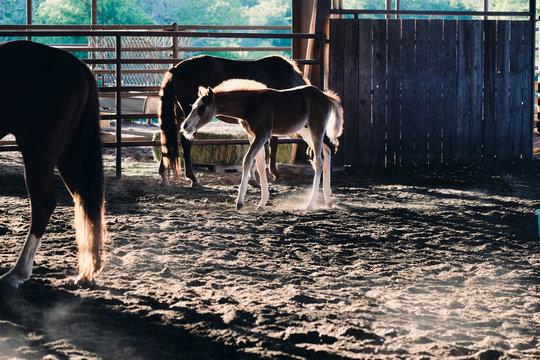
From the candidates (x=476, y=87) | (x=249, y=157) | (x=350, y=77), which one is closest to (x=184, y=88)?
(x=249, y=157)

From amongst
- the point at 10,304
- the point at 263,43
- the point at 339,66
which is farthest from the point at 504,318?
the point at 263,43

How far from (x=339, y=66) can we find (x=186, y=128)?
3.78 metres

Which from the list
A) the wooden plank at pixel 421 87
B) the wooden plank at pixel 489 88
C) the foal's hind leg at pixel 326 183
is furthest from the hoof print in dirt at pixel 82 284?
the wooden plank at pixel 489 88

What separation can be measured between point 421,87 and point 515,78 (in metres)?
1.42

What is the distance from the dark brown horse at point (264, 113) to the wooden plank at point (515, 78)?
4.36 metres

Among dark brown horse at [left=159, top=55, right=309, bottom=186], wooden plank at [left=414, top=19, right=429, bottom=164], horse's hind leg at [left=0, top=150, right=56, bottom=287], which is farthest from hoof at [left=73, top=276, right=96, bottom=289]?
wooden plank at [left=414, top=19, right=429, bottom=164]

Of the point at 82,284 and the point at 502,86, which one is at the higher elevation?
the point at 502,86

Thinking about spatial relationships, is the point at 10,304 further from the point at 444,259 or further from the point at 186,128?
the point at 186,128

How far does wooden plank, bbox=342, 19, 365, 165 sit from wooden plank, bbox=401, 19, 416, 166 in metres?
0.67

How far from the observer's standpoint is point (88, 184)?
175 inches

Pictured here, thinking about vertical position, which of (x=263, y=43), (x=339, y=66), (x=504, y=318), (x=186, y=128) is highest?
(x=263, y=43)

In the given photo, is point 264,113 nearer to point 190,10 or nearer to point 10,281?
point 10,281

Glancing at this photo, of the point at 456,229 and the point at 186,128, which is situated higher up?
the point at 186,128

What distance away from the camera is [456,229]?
6.30 meters
